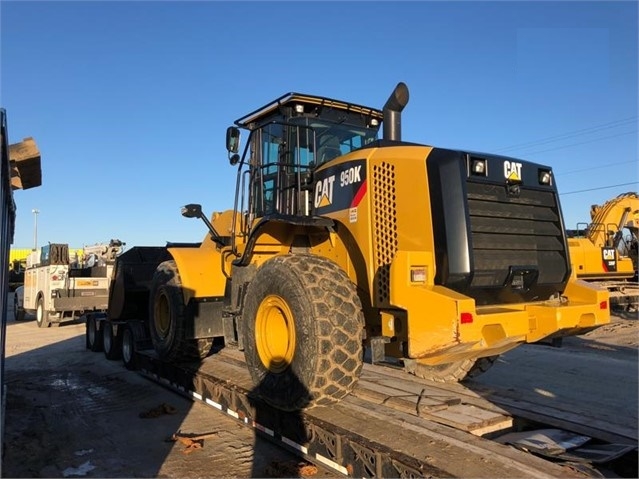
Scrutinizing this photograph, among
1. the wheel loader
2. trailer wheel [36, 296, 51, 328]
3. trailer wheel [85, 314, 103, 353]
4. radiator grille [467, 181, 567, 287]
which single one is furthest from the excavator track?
trailer wheel [36, 296, 51, 328]

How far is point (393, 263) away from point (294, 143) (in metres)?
2.31

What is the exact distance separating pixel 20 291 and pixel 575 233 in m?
22.3

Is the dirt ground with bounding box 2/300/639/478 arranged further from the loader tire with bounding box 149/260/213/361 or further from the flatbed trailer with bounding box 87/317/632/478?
the loader tire with bounding box 149/260/213/361

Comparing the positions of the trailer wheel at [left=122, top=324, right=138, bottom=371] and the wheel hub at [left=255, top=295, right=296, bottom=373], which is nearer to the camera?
the wheel hub at [left=255, top=295, right=296, bottom=373]

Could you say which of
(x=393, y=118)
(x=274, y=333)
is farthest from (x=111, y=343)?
(x=393, y=118)

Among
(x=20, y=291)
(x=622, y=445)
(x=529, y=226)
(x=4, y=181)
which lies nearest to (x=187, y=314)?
(x=4, y=181)

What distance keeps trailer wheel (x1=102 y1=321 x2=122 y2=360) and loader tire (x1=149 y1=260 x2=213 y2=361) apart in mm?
2906

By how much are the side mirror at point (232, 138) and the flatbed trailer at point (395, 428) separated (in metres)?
2.72

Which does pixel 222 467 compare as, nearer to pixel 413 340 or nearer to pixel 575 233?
pixel 413 340

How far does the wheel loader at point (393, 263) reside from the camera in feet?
14.8

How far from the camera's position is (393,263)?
4492mm

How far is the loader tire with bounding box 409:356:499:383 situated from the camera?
632cm

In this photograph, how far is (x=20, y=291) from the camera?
2236 cm

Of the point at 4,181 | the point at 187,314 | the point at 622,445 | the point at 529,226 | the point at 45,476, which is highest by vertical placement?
the point at 4,181
